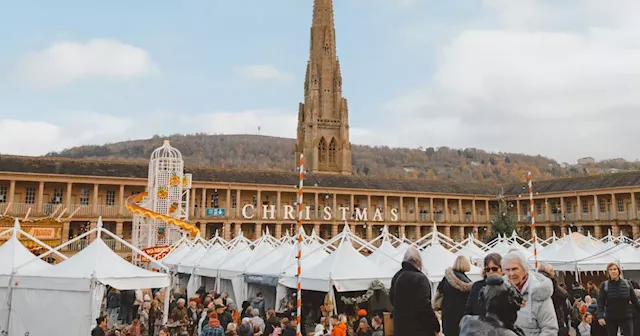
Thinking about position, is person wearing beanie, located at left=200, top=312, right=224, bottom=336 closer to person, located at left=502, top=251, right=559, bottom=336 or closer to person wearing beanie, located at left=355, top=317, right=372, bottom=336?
person wearing beanie, located at left=355, top=317, right=372, bottom=336

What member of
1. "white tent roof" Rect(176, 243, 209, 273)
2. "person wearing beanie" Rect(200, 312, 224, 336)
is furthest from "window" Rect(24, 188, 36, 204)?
"person wearing beanie" Rect(200, 312, 224, 336)

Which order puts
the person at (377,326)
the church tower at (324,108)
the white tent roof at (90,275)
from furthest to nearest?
1. the church tower at (324,108)
2. the white tent roof at (90,275)
3. the person at (377,326)

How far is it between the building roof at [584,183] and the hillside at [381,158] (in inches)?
2556

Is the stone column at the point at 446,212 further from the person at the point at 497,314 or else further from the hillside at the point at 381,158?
the hillside at the point at 381,158

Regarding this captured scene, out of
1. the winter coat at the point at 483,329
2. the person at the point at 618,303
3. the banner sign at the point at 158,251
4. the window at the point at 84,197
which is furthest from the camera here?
the window at the point at 84,197

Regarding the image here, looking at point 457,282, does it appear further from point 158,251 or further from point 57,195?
point 57,195

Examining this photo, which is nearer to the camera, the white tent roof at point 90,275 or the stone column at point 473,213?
the white tent roof at point 90,275

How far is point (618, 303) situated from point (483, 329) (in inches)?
191

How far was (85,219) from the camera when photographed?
134ft

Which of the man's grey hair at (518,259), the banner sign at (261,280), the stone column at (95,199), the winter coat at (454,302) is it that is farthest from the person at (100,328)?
the stone column at (95,199)

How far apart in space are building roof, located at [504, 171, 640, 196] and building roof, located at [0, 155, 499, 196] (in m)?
4.55

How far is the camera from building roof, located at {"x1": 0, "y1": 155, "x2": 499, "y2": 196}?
1618 inches

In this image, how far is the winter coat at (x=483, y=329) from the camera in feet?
9.28

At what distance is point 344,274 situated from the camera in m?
12.5
